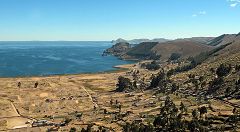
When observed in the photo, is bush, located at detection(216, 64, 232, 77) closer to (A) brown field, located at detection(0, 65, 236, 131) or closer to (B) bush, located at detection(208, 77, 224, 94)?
(B) bush, located at detection(208, 77, 224, 94)

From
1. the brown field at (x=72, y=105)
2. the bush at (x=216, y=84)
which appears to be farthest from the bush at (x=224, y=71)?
the brown field at (x=72, y=105)

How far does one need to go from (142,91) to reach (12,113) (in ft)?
229

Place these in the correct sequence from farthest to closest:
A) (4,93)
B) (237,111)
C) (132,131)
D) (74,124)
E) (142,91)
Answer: (142,91) → (4,93) → (74,124) → (237,111) → (132,131)

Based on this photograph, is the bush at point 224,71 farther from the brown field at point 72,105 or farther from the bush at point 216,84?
the brown field at point 72,105

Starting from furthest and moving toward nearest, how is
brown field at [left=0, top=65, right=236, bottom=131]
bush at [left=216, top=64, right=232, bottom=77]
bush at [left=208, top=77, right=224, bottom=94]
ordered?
bush at [left=216, top=64, right=232, bottom=77], bush at [left=208, top=77, right=224, bottom=94], brown field at [left=0, top=65, right=236, bottom=131]

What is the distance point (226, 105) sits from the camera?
129250 mm

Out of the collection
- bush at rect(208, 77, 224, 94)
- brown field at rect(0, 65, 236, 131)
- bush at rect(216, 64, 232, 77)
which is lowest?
brown field at rect(0, 65, 236, 131)

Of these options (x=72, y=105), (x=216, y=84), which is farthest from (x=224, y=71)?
(x=72, y=105)

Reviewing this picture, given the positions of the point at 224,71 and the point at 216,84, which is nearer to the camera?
the point at 216,84

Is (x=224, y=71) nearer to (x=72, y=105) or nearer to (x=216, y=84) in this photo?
(x=216, y=84)

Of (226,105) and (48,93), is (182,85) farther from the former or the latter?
(48,93)

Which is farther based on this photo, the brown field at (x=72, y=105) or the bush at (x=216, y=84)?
the bush at (x=216, y=84)

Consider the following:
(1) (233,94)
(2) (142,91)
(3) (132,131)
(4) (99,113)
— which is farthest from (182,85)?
(3) (132,131)

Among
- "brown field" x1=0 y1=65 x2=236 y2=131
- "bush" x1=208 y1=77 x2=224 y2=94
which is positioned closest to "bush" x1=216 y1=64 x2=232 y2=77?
"bush" x1=208 y1=77 x2=224 y2=94
